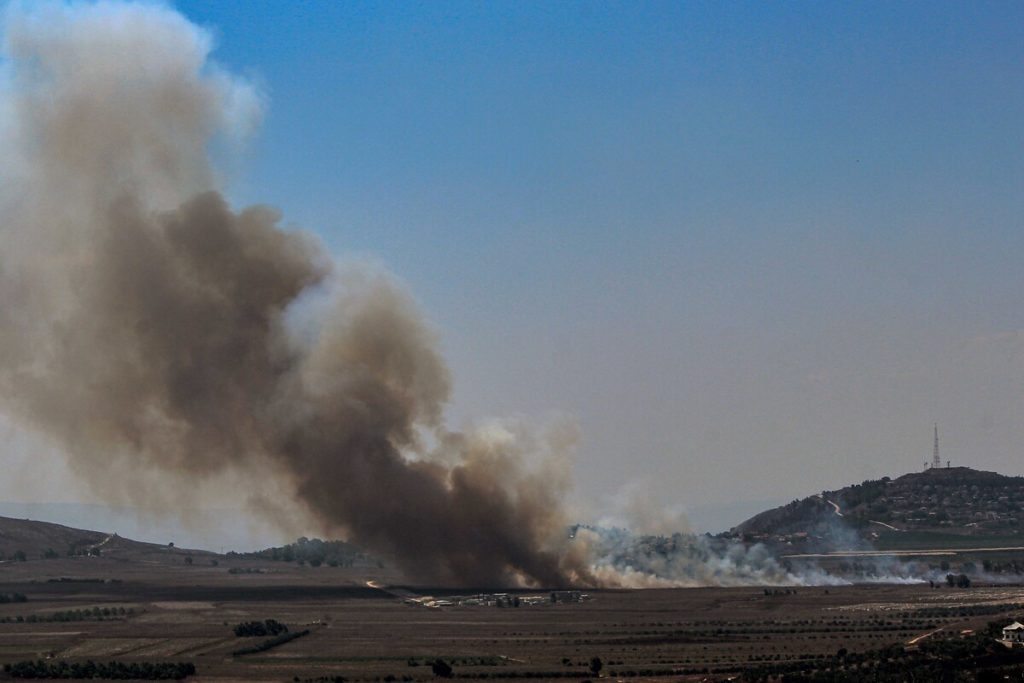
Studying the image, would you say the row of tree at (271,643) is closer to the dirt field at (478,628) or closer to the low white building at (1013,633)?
the dirt field at (478,628)

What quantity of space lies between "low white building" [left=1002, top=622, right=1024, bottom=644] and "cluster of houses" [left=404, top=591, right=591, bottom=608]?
39.9 m

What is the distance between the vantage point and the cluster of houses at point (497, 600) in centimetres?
11825

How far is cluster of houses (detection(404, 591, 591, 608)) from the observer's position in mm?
118250

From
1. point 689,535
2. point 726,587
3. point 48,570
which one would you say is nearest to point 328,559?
point 48,570

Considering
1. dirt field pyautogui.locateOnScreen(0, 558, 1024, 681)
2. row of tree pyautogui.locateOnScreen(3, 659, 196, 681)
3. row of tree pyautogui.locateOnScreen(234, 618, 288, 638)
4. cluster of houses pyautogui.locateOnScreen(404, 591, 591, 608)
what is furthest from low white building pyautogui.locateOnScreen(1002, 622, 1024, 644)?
row of tree pyautogui.locateOnScreen(234, 618, 288, 638)

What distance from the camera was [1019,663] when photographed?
78938 mm

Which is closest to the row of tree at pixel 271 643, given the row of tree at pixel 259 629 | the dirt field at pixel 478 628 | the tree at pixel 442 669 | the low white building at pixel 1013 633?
the dirt field at pixel 478 628

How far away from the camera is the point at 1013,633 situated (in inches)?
3440

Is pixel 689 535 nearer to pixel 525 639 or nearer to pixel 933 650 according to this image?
pixel 525 639

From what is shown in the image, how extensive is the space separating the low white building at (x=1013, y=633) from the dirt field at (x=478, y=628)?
6.40m

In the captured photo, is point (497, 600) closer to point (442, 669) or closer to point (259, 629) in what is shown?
point (259, 629)

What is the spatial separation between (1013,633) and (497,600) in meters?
43.4

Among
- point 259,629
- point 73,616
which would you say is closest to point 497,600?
point 259,629

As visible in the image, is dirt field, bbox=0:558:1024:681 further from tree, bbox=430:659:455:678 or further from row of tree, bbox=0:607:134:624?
tree, bbox=430:659:455:678
